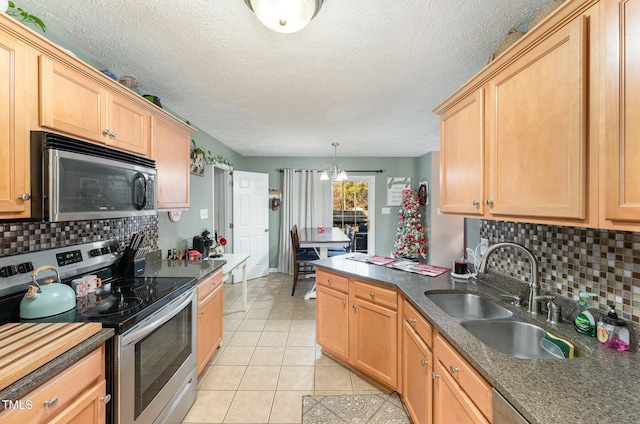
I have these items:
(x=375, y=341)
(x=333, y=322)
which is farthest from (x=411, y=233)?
(x=375, y=341)

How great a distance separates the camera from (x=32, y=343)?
962 mm

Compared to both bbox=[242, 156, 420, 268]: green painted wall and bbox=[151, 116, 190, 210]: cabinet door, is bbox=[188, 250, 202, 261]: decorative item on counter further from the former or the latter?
bbox=[242, 156, 420, 268]: green painted wall

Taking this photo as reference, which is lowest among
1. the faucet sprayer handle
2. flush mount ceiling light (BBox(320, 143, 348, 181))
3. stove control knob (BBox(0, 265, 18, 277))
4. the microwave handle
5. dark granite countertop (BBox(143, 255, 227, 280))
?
the faucet sprayer handle

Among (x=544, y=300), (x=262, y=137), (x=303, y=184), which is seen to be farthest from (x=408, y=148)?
(x=544, y=300)

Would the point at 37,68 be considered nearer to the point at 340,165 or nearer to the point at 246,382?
the point at 246,382

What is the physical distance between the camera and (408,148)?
4.55 metres

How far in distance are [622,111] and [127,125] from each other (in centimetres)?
237

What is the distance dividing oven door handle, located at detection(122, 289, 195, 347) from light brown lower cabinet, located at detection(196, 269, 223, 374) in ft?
0.86

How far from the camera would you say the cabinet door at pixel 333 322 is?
7.01 ft

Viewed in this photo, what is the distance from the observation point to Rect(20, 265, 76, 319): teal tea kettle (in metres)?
1.17

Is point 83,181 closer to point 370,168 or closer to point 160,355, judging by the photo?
point 160,355

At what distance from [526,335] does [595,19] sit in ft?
4.32

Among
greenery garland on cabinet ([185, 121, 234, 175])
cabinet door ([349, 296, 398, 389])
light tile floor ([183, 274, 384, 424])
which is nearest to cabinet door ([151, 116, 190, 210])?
greenery garland on cabinet ([185, 121, 234, 175])

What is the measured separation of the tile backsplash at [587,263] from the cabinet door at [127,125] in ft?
8.39
